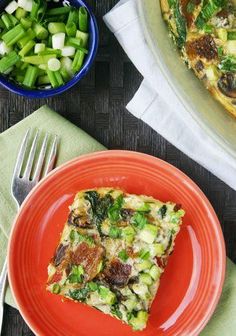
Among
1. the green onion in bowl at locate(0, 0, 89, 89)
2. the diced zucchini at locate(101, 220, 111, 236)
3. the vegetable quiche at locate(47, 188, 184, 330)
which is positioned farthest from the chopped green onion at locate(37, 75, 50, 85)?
the diced zucchini at locate(101, 220, 111, 236)

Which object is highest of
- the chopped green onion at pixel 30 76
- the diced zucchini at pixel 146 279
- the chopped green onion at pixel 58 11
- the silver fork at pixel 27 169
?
the chopped green onion at pixel 58 11

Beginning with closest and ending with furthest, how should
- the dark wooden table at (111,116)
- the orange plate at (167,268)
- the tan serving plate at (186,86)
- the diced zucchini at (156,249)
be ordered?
1. the tan serving plate at (186,86)
2. the diced zucchini at (156,249)
3. the orange plate at (167,268)
4. the dark wooden table at (111,116)

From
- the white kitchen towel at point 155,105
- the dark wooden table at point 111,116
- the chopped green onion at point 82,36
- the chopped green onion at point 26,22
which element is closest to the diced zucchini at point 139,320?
the dark wooden table at point 111,116

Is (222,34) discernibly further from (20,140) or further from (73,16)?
(20,140)

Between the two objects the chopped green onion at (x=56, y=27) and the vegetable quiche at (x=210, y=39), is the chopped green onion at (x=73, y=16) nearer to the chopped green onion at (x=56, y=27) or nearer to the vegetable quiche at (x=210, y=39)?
the chopped green onion at (x=56, y=27)

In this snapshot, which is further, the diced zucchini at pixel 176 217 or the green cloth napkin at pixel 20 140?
the green cloth napkin at pixel 20 140

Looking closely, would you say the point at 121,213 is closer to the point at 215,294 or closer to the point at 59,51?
the point at 215,294

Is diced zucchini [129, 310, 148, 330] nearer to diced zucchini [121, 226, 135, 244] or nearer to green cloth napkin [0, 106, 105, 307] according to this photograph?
diced zucchini [121, 226, 135, 244]
